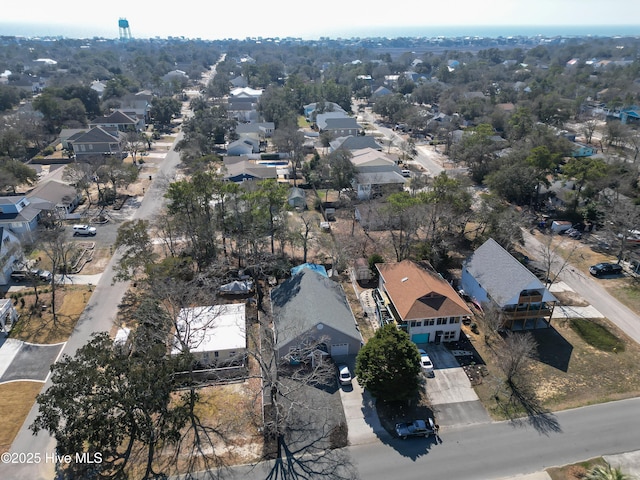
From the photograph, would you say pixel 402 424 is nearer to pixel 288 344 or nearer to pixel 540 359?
pixel 288 344

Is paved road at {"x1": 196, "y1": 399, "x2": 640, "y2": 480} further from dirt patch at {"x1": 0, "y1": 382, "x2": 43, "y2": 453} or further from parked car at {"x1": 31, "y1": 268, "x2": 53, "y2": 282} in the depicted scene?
parked car at {"x1": 31, "y1": 268, "x2": 53, "y2": 282}

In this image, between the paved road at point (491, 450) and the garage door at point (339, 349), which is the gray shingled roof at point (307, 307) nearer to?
the garage door at point (339, 349)

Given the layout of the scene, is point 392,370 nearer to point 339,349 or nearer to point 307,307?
point 339,349

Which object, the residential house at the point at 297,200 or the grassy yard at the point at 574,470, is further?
the residential house at the point at 297,200

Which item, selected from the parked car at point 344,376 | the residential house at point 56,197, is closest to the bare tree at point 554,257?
the parked car at point 344,376

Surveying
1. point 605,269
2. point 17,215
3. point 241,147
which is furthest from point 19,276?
point 605,269

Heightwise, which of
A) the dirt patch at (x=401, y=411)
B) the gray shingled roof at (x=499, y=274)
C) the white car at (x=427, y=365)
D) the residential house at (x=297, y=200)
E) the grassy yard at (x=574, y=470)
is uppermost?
the gray shingled roof at (x=499, y=274)

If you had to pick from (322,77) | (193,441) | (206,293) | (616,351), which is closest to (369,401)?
(193,441)
